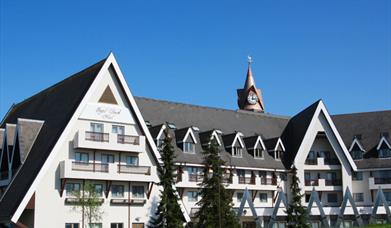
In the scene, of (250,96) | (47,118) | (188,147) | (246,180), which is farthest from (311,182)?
(250,96)

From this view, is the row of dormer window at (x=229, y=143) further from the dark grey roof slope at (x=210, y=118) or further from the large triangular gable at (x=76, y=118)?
the large triangular gable at (x=76, y=118)

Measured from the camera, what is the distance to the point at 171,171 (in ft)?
140

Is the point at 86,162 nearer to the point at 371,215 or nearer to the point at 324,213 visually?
the point at 324,213

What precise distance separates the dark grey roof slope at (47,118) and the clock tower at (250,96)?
156ft

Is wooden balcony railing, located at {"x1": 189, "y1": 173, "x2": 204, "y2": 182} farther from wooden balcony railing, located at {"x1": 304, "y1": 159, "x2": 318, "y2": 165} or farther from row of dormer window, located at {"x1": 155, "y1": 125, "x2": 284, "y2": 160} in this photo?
wooden balcony railing, located at {"x1": 304, "y1": 159, "x2": 318, "y2": 165}

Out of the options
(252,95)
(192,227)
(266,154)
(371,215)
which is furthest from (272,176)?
(252,95)

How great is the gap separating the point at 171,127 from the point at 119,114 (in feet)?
26.1

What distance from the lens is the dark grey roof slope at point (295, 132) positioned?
58.6 m

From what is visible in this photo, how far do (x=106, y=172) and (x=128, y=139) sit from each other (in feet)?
10.7

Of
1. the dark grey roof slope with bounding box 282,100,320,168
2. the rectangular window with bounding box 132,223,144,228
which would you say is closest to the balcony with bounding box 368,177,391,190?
the dark grey roof slope with bounding box 282,100,320,168

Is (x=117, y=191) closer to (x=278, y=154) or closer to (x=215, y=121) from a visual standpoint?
(x=215, y=121)

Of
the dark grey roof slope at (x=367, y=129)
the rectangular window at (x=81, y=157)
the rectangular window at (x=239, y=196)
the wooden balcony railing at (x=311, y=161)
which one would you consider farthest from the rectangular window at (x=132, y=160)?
the dark grey roof slope at (x=367, y=129)

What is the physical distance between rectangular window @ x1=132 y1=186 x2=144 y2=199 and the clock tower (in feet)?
166

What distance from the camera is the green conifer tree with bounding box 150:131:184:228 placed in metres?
42.0
